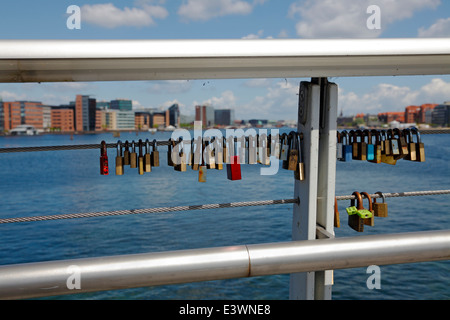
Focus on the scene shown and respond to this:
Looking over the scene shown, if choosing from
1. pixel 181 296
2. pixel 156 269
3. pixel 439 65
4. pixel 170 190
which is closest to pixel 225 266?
pixel 156 269

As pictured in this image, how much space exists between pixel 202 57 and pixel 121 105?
111 meters

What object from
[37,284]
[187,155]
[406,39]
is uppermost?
[406,39]

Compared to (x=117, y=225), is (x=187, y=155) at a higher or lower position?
higher

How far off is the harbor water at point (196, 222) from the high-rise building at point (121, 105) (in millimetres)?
58562

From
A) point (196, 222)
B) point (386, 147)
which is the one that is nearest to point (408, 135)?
point (386, 147)

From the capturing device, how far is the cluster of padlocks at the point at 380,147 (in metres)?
2.84

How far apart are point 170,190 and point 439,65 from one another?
34.8 m

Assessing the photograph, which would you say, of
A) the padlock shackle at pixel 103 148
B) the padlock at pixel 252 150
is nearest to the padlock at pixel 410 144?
the padlock at pixel 252 150

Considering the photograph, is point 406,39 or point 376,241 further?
point 406,39

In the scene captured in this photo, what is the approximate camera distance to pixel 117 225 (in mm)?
24094

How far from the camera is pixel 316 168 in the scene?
2.33 meters

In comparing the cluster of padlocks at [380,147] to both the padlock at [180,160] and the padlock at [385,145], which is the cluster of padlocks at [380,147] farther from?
the padlock at [180,160]
